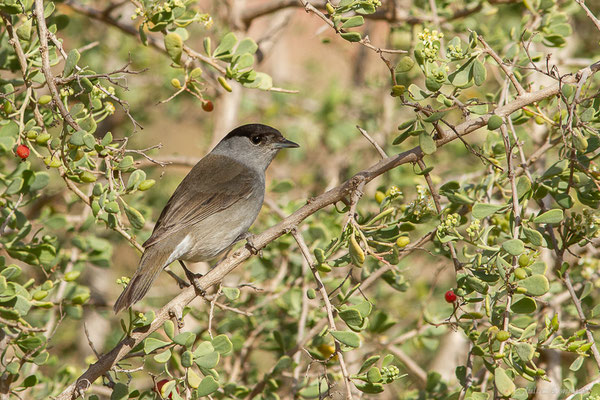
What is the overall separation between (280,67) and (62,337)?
3.70 meters

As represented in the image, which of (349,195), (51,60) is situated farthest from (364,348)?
(51,60)

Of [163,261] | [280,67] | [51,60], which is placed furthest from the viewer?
[280,67]

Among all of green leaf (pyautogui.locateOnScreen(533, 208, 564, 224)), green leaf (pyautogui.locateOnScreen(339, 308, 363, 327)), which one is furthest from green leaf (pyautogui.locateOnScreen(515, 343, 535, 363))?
green leaf (pyautogui.locateOnScreen(339, 308, 363, 327))

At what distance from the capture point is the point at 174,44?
263 cm

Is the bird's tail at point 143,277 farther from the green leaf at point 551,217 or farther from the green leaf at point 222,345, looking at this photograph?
the green leaf at point 551,217

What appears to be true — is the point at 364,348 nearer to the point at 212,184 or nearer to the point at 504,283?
the point at 212,184

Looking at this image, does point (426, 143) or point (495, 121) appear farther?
point (426, 143)

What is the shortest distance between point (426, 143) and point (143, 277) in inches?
70.3

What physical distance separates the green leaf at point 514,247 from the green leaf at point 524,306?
0.19 meters

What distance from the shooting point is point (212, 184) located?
171 inches

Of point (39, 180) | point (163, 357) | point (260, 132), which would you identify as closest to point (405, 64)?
point (163, 357)

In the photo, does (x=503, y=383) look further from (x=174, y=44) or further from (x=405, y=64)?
(x=174, y=44)

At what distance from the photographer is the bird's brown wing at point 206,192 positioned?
391 centimetres

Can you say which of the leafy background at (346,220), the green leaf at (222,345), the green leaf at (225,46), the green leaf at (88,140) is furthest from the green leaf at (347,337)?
the green leaf at (225,46)
